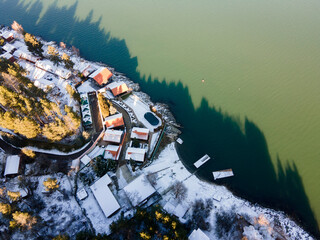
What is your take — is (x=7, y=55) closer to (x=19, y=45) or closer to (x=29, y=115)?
(x=19, y=45)

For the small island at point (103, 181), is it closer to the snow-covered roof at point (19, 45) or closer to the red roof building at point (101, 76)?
the red roof building at point (101, 76)

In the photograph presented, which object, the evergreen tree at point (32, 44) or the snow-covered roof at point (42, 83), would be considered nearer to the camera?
the snow-covered roof at point (42, 83)

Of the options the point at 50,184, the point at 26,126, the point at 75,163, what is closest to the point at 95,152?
the point at 75,163

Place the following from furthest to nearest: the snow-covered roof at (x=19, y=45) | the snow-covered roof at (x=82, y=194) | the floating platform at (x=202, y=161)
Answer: the snow-covered roof at (x=19, y=45)
the floating platform at (x=202, y=161)
the snow-covered roof at (x=82, y=194)

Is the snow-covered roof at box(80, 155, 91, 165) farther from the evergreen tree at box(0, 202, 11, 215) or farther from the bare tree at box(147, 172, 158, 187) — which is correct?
the evergreen tree at box(0, 202, 11, 215)

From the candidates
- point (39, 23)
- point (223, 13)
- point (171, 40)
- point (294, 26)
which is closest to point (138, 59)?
point (171, 40)

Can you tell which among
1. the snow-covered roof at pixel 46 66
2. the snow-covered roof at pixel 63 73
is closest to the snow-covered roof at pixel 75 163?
the snow-covered roof at pixel 63 73
